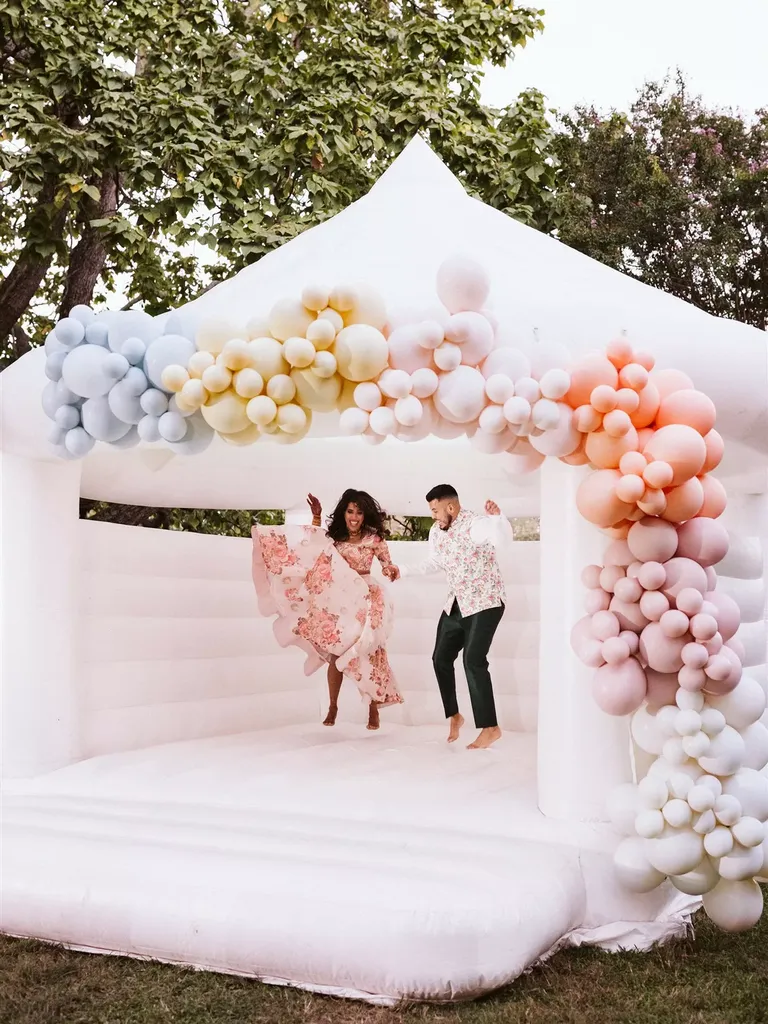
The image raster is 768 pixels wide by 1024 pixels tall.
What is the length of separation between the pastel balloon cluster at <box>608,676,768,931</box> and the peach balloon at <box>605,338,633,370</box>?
1107 mm

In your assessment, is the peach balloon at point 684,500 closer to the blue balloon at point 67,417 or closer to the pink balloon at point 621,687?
the pink balloon at point 621,687

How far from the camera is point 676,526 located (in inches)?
145

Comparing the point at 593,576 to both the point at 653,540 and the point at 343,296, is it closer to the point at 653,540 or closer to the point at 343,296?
the point at 653,540

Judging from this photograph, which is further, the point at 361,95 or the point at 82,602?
the point at 361,95

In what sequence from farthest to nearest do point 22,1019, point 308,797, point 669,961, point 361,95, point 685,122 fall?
point 685,122 < point 361,95 < point 308,797 < point 669,961 < point 22,1019

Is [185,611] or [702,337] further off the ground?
[702,337]

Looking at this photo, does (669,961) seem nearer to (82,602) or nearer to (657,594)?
(657,594)

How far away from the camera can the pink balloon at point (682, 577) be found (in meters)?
3.57

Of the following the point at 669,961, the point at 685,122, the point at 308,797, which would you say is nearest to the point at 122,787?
the point at 308,797

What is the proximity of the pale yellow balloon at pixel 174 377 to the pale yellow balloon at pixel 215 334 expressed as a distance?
113mm

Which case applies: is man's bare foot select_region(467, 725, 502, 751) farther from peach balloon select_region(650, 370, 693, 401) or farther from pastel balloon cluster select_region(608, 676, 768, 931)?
peach balloon select_region(650, 370, 693, 401)

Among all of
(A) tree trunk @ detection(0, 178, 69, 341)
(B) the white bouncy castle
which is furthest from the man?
(A) tree trunk @ detection(0, 178, 69, 341)

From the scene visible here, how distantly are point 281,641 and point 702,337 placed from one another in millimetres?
3079

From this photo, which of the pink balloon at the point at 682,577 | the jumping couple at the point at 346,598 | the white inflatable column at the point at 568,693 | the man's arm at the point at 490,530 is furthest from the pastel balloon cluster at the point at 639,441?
the jumping couple at the point at 346,598
